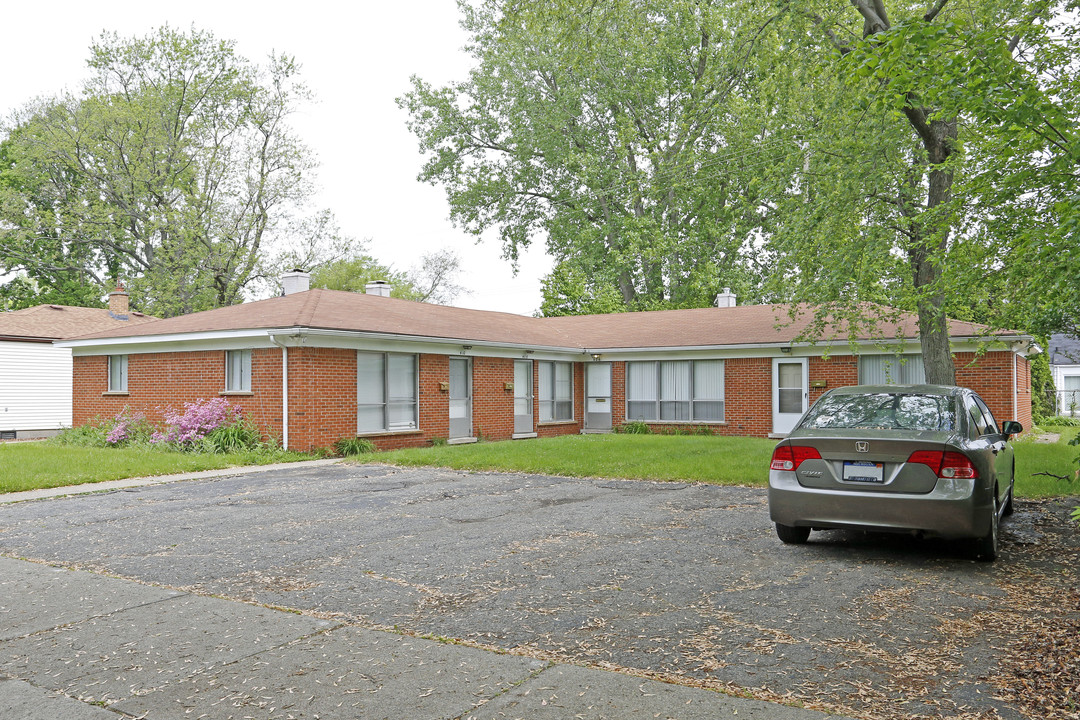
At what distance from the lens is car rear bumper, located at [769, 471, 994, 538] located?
612cm

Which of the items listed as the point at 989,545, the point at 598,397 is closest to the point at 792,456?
the point at 989,545

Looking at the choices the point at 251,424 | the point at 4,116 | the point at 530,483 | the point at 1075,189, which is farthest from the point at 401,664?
the point at 4,116

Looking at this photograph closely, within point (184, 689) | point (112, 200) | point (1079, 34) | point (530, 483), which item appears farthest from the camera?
point (112, 200)

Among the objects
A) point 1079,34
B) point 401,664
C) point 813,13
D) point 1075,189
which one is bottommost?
point 401,664

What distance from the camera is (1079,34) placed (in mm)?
9516

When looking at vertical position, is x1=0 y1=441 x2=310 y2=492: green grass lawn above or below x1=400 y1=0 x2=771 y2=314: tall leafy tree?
below

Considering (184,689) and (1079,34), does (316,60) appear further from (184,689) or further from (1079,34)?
(184,689)

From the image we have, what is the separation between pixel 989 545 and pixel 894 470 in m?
1.00

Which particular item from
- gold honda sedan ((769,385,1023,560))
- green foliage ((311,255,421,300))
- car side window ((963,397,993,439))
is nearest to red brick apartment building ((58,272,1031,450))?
car side window ((963,397,993,439))

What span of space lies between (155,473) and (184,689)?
34.5 feet

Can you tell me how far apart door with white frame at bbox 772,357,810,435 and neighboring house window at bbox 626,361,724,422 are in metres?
1.53

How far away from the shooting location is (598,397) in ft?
79.7

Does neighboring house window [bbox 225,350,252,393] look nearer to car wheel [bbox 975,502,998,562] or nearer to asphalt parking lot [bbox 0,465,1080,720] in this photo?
asphalt parking lot [bbox 0,465,1080,720]

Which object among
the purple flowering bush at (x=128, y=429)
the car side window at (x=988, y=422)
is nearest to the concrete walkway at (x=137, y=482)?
the purple flowering bush at (x=128, y=429)
